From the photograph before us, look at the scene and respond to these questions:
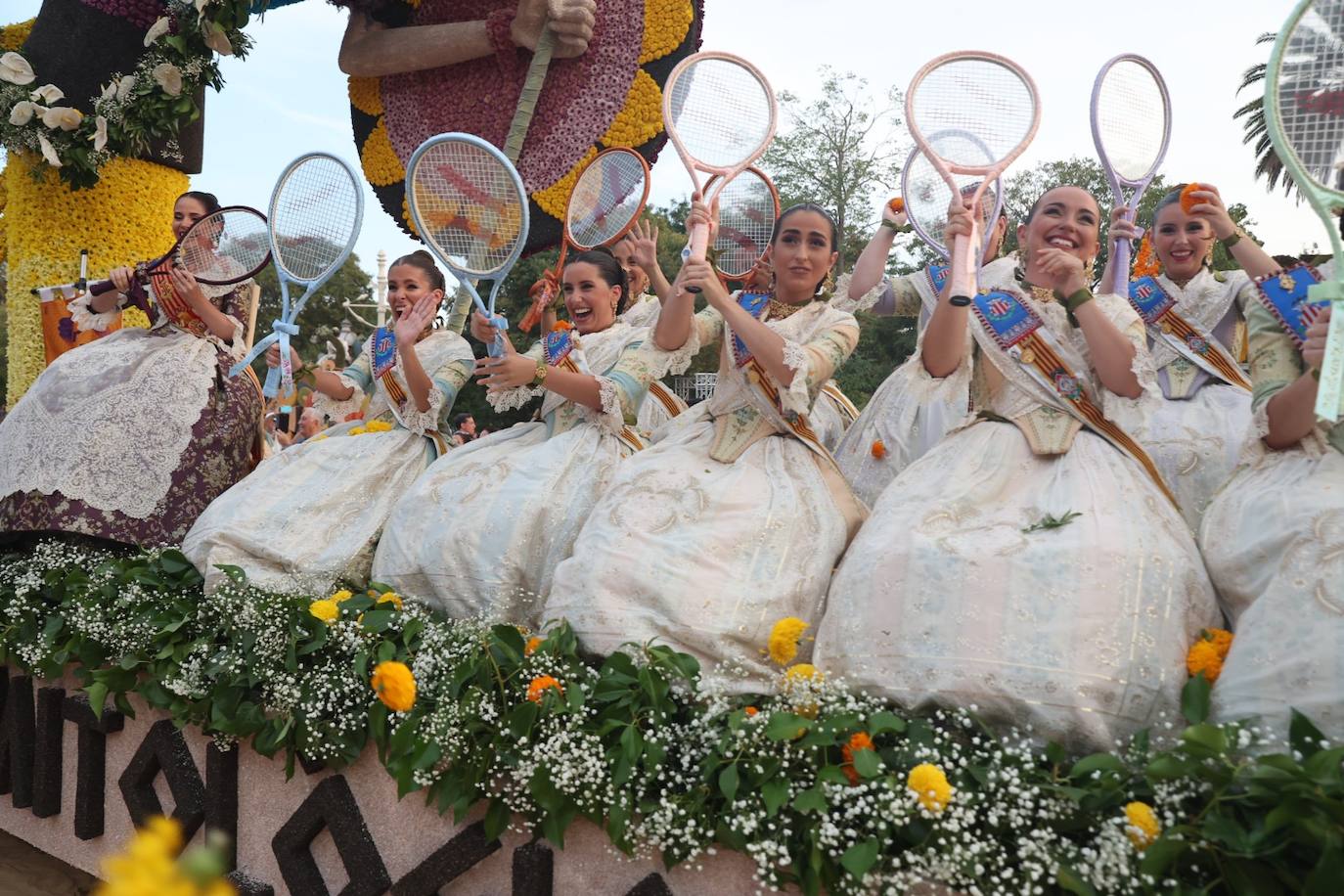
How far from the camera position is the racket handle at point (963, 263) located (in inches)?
110

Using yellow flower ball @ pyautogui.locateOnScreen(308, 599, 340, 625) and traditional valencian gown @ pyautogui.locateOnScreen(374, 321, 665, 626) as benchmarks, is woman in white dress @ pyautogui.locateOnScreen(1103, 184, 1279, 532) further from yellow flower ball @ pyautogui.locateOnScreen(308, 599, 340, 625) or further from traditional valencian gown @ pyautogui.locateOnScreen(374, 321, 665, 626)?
yellow flower ball @ pyautogui.locateOnScreen(308, 599, 340, 625)

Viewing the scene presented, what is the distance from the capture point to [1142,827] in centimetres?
193

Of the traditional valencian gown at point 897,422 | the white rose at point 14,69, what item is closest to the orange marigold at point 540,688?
the traditional valencian gown at point 897,422

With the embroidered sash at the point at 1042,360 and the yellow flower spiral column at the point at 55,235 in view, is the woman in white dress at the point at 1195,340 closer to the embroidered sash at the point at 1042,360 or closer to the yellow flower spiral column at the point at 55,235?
the embroidered sash at the point at 1042,360

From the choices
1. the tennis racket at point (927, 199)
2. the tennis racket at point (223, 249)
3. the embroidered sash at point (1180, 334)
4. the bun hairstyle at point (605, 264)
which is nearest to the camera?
the embroidered sash at point (1180, 334)

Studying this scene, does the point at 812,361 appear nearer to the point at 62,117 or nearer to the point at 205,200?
the point at 205,200

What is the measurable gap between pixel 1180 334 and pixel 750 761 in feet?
7.61

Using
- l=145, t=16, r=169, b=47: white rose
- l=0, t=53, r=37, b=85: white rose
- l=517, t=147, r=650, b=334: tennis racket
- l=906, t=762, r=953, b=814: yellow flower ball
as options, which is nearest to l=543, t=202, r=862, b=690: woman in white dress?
l=906, t=762, r=953, b=814: yellow flower ball

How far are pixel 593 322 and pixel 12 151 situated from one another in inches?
161

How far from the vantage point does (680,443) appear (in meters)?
3.58

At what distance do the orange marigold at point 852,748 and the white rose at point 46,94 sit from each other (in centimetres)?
600

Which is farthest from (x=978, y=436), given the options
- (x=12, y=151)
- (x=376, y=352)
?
(x=12, y=151)

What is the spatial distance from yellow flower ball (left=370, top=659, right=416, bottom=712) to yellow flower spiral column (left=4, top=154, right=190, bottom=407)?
4.69 m

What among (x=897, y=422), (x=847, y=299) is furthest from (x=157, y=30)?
(x=897, y=422)
